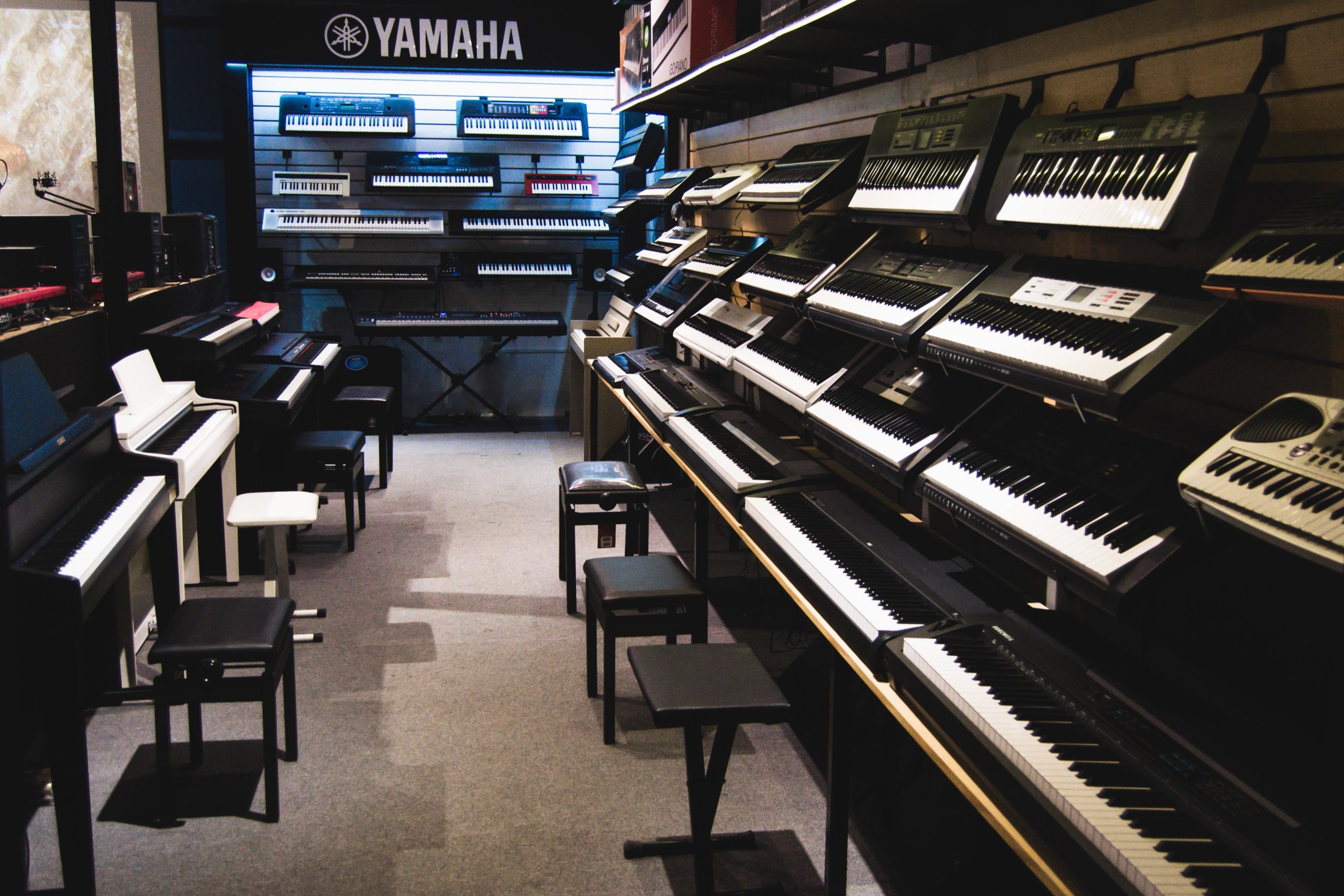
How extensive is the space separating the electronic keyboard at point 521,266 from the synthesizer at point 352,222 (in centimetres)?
41

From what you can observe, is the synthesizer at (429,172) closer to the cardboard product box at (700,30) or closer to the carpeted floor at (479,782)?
the cardboard product box at (700,30)

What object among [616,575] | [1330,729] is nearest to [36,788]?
[616,575]

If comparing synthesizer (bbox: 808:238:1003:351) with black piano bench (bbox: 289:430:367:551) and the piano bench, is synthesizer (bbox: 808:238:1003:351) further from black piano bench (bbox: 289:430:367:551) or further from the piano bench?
black piano bench (bbox: 289:430:367:551)

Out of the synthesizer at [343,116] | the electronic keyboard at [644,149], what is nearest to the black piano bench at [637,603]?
the electronic keyboard at [644,149]

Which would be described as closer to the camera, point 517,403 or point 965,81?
point 965,81

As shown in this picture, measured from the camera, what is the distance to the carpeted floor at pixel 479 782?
2.63 meters

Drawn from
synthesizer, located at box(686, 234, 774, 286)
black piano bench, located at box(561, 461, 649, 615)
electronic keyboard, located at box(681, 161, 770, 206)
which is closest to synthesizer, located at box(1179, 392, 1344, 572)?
synthesizer, located at box(686, 234, 774, 286)

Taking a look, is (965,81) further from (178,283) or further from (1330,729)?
(178,283)

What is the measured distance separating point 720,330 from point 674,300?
1.00 meters

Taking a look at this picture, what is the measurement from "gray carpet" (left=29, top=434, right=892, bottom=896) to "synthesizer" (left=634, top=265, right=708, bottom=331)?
135cm

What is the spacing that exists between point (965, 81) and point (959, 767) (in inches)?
80.0

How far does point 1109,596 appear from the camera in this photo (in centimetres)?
164

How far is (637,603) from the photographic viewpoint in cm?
320

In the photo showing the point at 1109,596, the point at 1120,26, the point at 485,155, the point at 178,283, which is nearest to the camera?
the point at 1109,596
